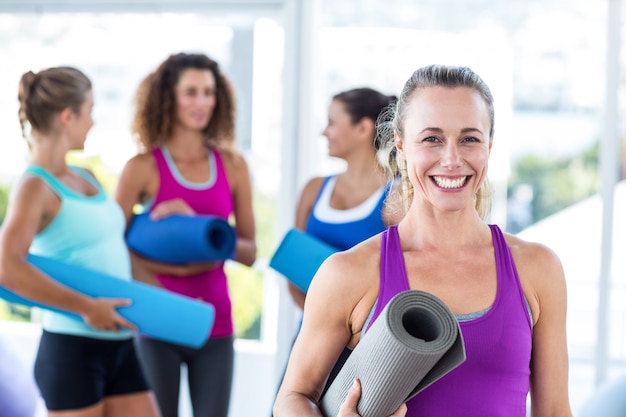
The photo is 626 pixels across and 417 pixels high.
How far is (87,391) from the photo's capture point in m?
2.40

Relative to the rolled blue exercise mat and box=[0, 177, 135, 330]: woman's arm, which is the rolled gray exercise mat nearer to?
the rolled blue exercise mat

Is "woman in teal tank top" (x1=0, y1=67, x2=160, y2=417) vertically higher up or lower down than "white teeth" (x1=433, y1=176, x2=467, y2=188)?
lower down

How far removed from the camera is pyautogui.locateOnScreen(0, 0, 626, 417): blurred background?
3744 millimetres

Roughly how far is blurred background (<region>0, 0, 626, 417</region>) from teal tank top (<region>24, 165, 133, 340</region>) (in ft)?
4.02

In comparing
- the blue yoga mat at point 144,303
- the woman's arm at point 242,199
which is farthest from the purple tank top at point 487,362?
the woman's arm at point 242,199

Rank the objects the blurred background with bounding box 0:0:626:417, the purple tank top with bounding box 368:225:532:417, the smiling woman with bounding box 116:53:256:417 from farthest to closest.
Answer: the blurred background with bounding box 0:0:626:417 < the smiling woman with bounding box 116:53:256:417 < the purple tank top with bounding box 368:225:532:417

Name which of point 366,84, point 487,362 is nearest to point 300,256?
point 487,362

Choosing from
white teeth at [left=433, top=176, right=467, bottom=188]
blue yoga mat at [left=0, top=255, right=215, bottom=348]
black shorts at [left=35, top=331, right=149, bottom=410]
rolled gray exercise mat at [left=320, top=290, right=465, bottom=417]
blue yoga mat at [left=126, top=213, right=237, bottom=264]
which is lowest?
black shorts at [left=35, top=331, right=149, bottom=410]

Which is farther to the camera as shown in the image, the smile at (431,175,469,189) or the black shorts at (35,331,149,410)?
the black shorts at (35,331,149,410)

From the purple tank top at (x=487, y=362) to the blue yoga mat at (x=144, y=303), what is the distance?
1.24 metres

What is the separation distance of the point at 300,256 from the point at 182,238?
483 mm

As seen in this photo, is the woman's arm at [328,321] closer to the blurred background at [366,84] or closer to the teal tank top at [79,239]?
the teal tank top at [79,239]

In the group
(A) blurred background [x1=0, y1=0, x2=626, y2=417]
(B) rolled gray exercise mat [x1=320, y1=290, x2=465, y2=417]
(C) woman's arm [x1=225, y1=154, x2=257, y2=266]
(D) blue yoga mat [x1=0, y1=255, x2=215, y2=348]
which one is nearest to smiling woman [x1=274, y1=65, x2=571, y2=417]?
(B) rolled gray exercise mat [x1=320, y1=290, x2=465, y2=417]

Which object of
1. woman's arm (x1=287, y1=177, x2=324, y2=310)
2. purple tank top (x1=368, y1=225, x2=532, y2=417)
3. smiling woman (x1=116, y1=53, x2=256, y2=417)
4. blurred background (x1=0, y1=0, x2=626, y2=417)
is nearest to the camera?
purple tank top (x1=368, y1=225, x2=532, y2=417)
